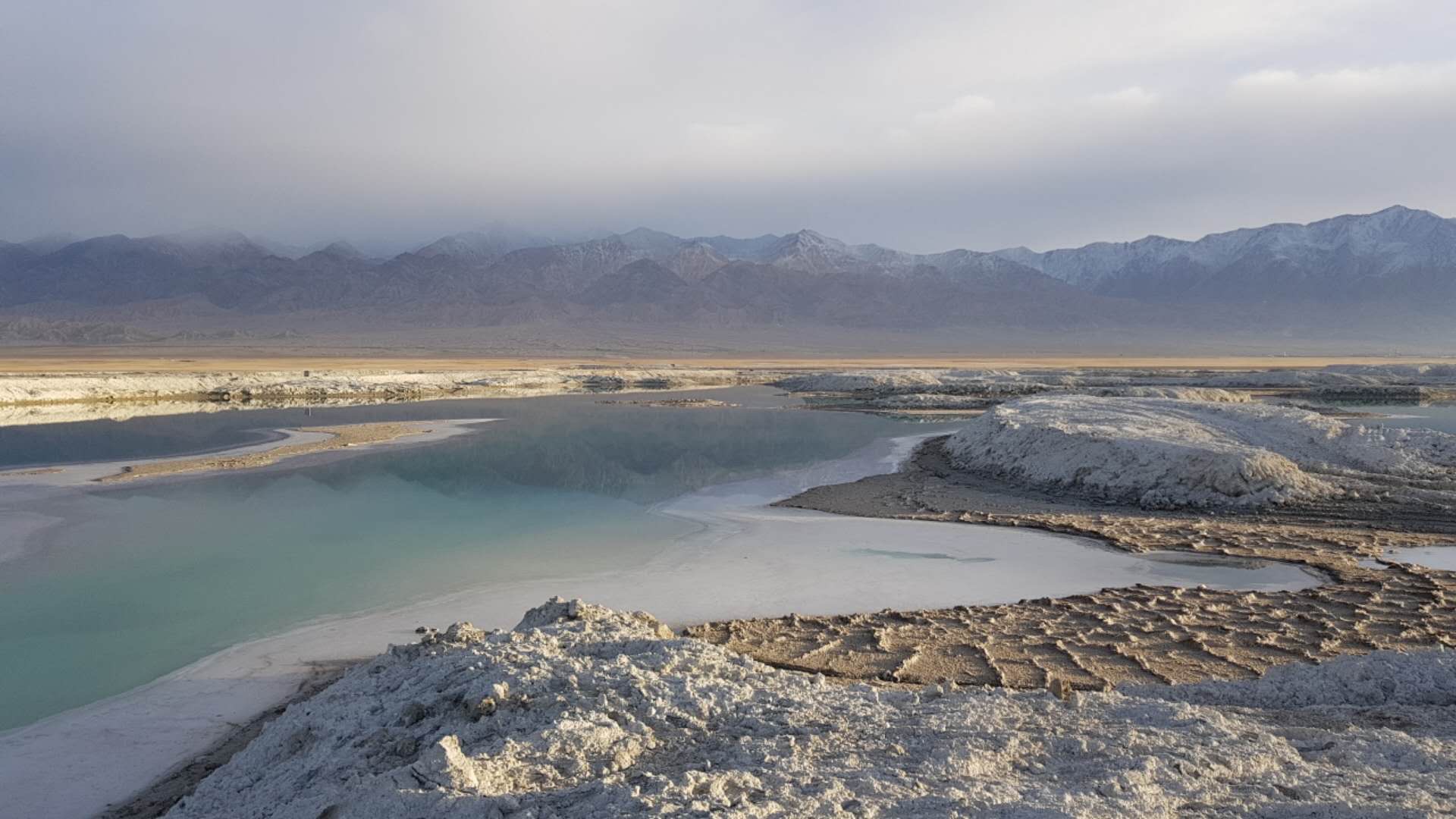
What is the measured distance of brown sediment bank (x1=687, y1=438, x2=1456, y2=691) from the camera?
7238 millimetres

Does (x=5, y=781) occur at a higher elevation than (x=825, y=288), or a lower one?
lower

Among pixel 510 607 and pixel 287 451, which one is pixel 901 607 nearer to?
pixel 510 607

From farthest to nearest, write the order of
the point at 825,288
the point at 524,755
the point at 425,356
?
the point at 825,288, the point at 425,356, the point at 524,755

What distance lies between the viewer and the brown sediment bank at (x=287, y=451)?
61.8 ft

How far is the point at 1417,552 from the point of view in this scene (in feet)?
38.4

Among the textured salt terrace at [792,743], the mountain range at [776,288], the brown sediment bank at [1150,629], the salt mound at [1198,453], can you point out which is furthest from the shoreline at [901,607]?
the mountain range at [776,288]

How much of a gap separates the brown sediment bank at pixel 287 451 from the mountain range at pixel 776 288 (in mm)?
109756

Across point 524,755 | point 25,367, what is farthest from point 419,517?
point 25,367

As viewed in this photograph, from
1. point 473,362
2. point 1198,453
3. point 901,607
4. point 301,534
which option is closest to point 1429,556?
point 1198,453

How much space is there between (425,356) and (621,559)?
73.1m

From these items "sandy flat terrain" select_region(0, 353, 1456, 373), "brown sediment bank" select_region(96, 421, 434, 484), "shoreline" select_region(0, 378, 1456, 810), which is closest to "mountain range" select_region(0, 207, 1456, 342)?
"sandy flat terrain" select_region(0, 353, 1456, 373)

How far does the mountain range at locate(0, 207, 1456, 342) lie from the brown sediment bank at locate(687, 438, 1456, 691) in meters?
126

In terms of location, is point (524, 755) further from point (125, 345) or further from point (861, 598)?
point (125, 345)

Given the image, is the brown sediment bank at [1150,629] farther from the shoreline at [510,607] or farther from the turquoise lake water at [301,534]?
the turquoise lake water at [301,534]
